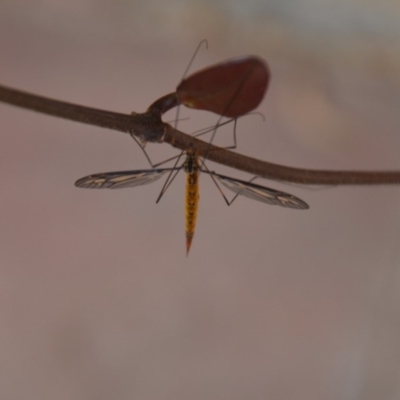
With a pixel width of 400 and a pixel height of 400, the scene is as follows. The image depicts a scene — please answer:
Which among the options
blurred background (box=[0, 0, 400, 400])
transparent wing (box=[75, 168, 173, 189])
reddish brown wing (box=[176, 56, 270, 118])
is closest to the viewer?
reddish brown wing (box=[176, 56, 270, 118])

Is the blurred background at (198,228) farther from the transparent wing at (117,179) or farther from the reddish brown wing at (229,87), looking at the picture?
the reddish brown wing at (229,87)

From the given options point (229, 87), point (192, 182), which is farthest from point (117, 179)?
point (229, 87)

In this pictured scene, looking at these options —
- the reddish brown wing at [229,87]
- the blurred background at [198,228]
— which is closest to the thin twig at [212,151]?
the reddish brown wing at [229,87]

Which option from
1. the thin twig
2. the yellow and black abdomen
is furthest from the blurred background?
the thin twig

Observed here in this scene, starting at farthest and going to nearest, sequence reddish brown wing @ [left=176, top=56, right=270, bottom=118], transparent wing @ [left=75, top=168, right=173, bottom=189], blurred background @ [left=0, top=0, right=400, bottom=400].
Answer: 1. blurred background @ [left=0, top=0, right=400, bottom=400]
2. transparent wing @ [left=75, top=168, right=173, bottom=189]
3. reddish brown wing @ [left=176, top=56, right=270, bottom=118]

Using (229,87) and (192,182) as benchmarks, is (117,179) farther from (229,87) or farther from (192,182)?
(229,87)

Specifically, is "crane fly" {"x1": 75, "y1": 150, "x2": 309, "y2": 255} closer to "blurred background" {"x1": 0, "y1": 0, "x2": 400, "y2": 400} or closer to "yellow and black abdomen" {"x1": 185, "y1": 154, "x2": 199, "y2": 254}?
"yellow and black abdomen" {"x1": 185, "y1": 154, "x2": 199, "y2": 254}

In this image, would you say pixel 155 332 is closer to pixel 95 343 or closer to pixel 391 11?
pixel 95 343
